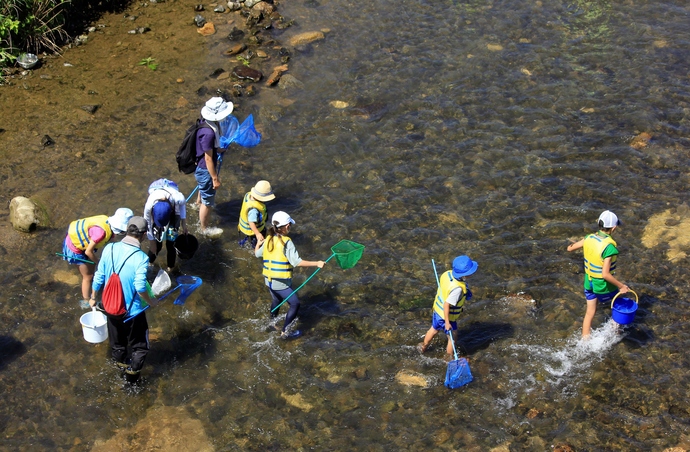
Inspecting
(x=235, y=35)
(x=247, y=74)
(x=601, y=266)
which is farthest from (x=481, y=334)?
(x=235, y=35)

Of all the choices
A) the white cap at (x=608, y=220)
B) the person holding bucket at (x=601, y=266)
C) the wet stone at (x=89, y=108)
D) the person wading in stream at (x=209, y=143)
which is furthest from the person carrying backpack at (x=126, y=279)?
the wet stone at (x=89, y=108)

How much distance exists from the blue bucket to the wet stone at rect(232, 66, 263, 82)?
8967 millimetres

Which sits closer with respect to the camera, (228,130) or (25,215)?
(25,215)

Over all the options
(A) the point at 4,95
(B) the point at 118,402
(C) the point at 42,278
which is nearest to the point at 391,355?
(B) the point at 118,402

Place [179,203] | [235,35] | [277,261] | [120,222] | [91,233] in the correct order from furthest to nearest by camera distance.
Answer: [235,35], [179,203], [277,261], [91,233], [120,222]

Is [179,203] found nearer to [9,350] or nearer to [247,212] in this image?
[247,212]

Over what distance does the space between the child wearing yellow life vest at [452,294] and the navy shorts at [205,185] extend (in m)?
4.13

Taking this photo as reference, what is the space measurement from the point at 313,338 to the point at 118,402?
2.75m

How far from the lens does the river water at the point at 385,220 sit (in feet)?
26.6

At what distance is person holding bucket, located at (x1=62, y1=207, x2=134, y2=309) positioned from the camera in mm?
8341

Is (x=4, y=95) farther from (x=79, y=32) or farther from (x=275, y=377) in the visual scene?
(x=275, y=377)

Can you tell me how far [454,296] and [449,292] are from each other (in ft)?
0.26

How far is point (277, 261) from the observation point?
853 centimetres

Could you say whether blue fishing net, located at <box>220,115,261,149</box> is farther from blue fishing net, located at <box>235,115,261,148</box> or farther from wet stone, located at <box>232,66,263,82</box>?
wet stone, located at <box>232,66,263,82</box>
